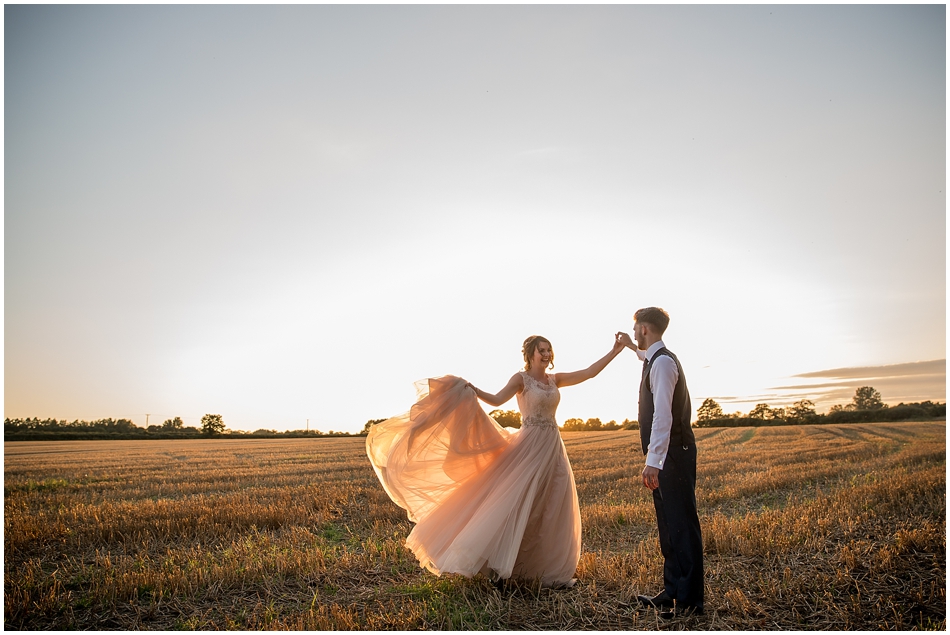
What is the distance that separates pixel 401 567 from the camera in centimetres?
704

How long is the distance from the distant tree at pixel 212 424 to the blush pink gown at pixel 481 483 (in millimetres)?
60282

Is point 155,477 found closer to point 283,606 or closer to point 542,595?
point 283,606

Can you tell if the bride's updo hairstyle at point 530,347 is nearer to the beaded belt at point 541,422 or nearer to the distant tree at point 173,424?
the beaded belt at point 541,422

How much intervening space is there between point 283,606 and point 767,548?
5877 millimetres

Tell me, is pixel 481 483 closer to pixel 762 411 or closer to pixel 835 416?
pixel 835 416

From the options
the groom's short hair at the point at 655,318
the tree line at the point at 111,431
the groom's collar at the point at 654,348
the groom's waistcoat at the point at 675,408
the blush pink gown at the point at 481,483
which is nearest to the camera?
the groom's waistcoat at the point at 675,408

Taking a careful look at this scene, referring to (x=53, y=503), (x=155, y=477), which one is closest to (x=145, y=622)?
(x=53, y=503)

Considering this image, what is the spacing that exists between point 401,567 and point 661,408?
3.95 m

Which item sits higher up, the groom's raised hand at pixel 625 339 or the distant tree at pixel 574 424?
the groom's raised hand at pixel 625 339

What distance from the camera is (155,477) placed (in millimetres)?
16844

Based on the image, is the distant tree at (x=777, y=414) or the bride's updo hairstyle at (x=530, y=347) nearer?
the bride's updo hairstyle at (x=530, y=347)

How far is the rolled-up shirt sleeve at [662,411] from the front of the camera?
5.21 meters

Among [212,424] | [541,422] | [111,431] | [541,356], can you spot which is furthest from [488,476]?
[212,424]

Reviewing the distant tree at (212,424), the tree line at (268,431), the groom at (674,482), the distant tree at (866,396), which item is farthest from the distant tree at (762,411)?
the groom at (674,482)
